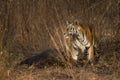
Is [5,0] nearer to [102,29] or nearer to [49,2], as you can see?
[49,2]

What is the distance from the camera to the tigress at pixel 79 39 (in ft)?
25.3

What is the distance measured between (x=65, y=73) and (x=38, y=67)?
79cm

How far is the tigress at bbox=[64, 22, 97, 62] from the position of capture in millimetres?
7719

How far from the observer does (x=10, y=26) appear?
948cm

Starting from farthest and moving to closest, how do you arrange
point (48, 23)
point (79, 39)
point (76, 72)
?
point (48, 23) → point (79, 39) → point (76, 72)

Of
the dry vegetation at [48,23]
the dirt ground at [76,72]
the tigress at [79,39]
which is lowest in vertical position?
the dirt ground at [76,72]

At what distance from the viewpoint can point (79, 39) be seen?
794 cm

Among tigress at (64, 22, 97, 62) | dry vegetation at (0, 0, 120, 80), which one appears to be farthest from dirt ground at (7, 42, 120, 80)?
tigress at (64, 22, 97, 62)

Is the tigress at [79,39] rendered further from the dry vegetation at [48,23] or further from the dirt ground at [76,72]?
the dirt ground at [76,72]

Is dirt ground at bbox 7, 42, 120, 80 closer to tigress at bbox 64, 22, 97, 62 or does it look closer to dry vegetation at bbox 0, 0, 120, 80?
dry vegetation at bbox 0, 0, 120, 80

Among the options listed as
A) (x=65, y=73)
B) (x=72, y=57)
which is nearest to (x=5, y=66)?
(x=65, y=73)

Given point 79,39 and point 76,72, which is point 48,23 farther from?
point 76,72

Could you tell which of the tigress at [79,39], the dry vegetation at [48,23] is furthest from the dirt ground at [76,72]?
the tigress at [79,39]

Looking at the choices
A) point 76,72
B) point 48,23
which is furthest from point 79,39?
point 48,23
